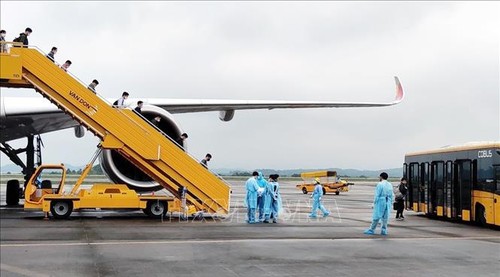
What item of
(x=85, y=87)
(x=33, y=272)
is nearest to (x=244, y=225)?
(x=85, y=87)

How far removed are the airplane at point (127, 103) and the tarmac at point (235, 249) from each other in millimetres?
1453

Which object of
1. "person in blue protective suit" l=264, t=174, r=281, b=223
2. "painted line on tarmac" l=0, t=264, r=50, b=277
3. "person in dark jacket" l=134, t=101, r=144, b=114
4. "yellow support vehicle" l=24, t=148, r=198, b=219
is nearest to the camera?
"painted line on tarmac" l=0, t=264, r=50, b=277

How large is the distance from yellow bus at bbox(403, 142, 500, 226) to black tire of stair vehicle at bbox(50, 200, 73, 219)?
10333mm

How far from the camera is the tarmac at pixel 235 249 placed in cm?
786

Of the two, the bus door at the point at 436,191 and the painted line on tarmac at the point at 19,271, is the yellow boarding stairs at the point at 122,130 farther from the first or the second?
the painted line on tarmac at the point at 19,271

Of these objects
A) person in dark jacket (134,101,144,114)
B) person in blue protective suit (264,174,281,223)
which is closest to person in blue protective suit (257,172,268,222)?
person in blue protective suit (264,174,281,223)

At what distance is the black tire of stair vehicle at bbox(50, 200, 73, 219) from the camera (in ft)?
50.9

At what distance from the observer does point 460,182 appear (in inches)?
638

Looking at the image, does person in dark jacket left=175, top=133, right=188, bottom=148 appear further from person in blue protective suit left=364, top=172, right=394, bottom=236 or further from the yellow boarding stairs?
person in blue protective suit left=364, top=172, right=394, bottom=236

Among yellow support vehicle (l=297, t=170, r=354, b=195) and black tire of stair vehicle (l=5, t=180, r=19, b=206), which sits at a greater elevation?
yellow support vehicle (l=297, t=170, r=354, b=195)

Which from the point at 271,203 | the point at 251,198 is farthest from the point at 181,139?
the point at 271,203

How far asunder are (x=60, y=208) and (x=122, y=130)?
2.69 metres

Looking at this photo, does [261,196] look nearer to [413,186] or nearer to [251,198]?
[251,198]

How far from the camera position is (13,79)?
1412 centimetres
